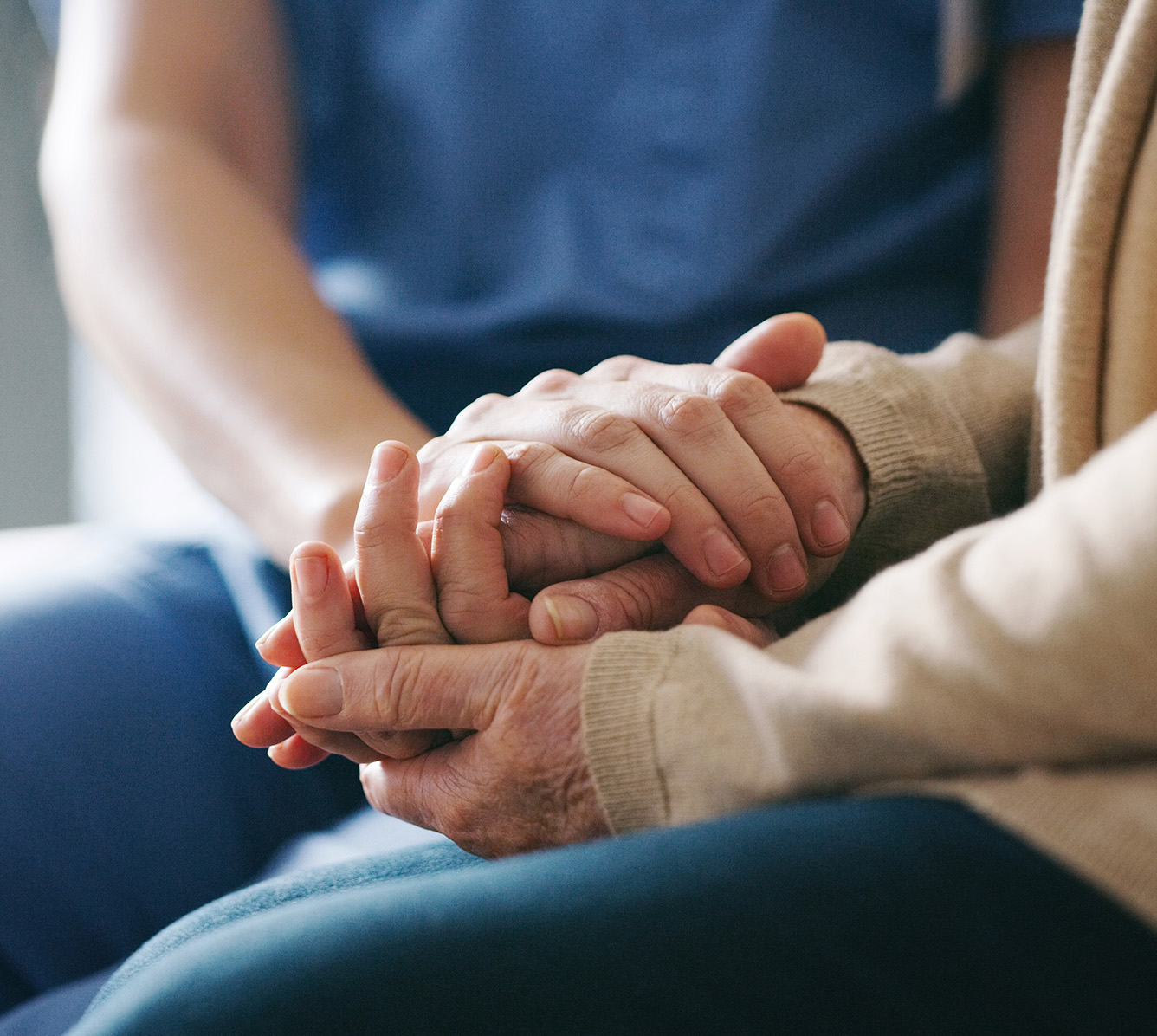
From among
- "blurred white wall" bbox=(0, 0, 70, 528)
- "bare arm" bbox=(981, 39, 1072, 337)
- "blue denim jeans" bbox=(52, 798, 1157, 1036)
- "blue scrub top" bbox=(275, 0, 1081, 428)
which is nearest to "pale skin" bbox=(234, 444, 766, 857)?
"blue denim jeans" bbox=(52, 798, 1157, 1036)

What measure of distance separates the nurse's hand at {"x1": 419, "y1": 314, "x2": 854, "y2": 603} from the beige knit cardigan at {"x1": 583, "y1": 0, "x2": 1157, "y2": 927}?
0.07 metres

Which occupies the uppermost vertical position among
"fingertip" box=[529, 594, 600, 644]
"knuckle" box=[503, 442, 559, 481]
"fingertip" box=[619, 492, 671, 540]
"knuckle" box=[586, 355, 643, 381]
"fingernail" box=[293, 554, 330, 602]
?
"knuckle" box=[586, 355, 643, 381]

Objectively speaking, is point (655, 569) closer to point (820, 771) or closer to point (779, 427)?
point (779, 427)

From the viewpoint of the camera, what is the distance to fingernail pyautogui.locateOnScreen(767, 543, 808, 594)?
544 millimetres

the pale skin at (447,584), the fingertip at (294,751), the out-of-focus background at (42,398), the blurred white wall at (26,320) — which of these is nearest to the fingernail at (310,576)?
the pale skin at (447,584)

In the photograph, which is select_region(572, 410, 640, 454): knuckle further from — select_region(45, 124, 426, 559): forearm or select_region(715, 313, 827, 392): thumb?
select_region(45, 124, 426, 559): forearm

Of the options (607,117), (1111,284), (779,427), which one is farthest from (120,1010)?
(607,117)

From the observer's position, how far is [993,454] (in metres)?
0.66

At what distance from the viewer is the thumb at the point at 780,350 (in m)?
0.61

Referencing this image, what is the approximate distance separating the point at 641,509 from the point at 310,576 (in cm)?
18

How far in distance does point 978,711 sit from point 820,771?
0.19 ft

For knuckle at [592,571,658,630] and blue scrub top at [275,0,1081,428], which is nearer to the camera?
knuckle at [592,571,658,630]

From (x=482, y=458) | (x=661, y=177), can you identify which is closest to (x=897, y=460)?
(x=482, y=458)

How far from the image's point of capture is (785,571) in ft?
1.80
